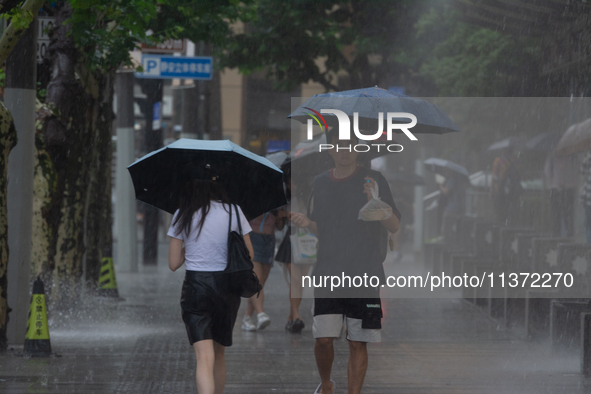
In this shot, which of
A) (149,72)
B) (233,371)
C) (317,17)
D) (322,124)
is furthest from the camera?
(317,17)

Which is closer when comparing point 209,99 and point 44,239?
point 44,239

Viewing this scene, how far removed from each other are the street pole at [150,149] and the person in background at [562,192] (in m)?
7.71

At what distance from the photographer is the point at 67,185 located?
1031 centimetres

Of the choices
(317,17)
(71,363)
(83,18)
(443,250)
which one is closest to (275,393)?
(71,363)

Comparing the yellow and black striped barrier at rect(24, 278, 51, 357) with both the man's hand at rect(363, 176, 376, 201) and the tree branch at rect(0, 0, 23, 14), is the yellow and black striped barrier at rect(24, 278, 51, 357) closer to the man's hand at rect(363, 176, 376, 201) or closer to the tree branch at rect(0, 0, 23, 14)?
the tree branch at rect(0, 0, 23, 14)

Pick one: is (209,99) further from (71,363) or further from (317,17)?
(71,363)

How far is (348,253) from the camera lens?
5828 millimetres

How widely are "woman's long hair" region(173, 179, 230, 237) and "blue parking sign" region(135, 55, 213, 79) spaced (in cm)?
916

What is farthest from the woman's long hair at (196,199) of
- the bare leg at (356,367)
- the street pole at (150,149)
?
the street pole at (150,149)

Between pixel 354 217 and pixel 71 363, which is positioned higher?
pixel 354 217

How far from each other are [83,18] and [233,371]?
133 inches

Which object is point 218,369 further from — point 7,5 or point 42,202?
point 42,202

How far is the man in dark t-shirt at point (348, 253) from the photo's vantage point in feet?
18.7

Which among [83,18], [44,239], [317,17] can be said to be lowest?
[44,239]
